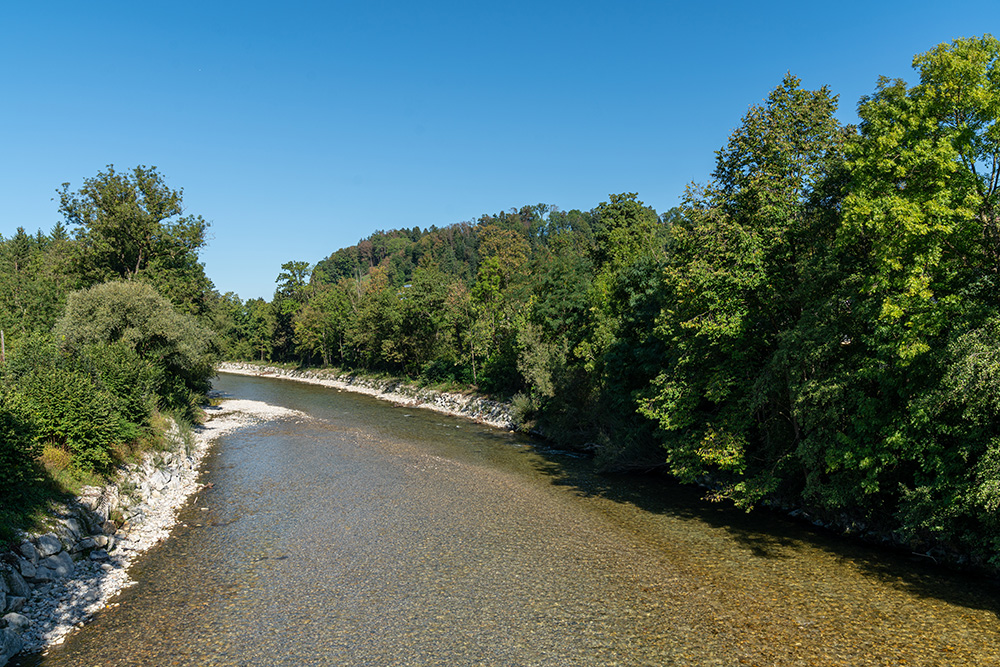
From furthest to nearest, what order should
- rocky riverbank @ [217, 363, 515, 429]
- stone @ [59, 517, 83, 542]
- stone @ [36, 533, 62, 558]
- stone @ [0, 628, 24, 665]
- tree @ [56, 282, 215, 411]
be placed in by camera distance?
rocky riverbank @ [217, 363, 515, 429] → tree @ [56, 282, 215, 411] → stone @ [59, 517, 83, 542] → stone @ [36, 533, 62, 558] → stone @ [0, 628, 24, 665]

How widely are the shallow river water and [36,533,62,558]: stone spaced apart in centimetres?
204

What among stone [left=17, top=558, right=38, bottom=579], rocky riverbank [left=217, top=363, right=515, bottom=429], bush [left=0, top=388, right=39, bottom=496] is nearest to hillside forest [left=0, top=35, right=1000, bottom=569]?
bush [left=0, top=388, right=39, bottom=496]

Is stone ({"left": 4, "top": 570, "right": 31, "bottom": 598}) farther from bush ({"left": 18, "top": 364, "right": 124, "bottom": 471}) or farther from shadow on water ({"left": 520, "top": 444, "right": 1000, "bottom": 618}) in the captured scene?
shadow on water ({"left": 520, "top": 444, "right": 1000, "bottom": 618})

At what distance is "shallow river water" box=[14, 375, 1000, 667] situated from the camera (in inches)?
460

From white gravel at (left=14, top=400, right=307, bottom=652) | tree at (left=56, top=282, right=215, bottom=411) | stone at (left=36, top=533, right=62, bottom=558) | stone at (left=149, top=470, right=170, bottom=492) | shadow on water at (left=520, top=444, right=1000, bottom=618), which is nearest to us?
white gravel at (left=14, top=400, right=307, bottom=652)

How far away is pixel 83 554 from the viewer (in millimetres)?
15000

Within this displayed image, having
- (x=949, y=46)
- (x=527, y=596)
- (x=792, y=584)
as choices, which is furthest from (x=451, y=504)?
(x=949, y=46)

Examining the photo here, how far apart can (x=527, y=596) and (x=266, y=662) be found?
6.32 metres

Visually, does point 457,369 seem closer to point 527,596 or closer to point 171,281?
point 171,281

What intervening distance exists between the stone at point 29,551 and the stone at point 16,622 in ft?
5.34

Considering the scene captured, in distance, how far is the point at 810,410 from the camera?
55.8 ft

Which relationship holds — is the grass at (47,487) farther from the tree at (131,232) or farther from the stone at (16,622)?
the tree at (131,232)

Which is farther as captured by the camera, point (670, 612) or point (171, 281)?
point (171, 281)

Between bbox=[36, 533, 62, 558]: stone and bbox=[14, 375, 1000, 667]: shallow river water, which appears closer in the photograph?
bbox=[14, 375, 1000, 667]: shallow river water
